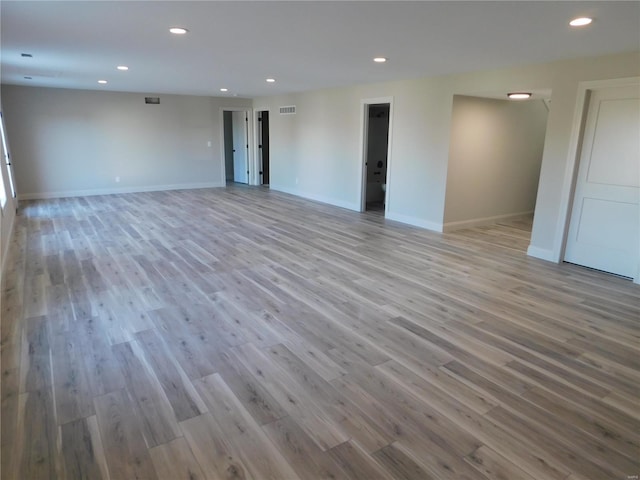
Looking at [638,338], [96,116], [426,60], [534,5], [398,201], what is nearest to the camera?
[534,5]

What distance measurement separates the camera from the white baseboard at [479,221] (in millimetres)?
6617

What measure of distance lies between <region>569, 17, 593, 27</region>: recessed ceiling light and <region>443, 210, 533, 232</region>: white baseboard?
3.70 metres

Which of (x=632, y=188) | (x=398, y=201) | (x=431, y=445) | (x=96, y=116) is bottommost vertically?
(x=431, y=445)

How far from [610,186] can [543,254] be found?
111 cm

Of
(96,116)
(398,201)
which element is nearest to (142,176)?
(96,116)

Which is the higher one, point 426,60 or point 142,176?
point 426,60

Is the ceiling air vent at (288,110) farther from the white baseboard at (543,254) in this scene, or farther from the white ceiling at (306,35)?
the white baseboard at (543,254)

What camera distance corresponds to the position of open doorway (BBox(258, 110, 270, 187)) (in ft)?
37.5

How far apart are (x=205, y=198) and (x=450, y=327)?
7327 millimetres

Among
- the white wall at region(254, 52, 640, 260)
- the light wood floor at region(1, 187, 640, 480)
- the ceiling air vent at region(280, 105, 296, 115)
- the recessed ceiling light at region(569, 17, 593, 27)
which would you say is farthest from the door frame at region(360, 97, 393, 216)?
the recessed ceiling light at region(569, 17, 593, 27)

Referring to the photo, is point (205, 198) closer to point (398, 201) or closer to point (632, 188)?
point (398, 201)

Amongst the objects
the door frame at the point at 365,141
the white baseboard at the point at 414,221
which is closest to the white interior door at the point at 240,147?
the door frame at the point at 365,141

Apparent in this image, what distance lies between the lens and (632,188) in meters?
4.42

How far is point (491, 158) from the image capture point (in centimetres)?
679
